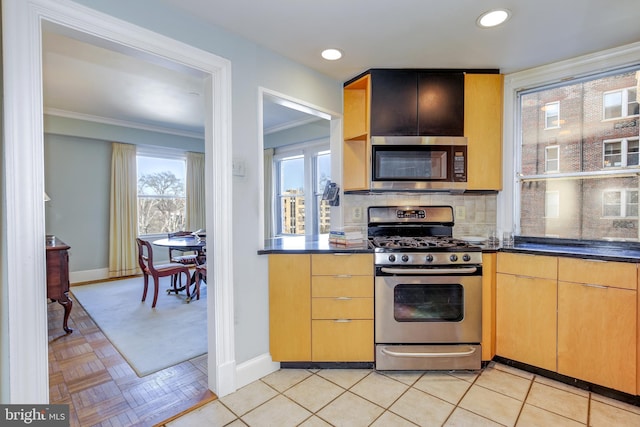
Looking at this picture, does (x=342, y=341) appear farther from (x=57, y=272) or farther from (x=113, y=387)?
(x=57, y=272)

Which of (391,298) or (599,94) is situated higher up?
(599,94)

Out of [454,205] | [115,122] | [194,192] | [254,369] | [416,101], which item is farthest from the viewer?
[194,192]

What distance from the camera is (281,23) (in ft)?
6.05

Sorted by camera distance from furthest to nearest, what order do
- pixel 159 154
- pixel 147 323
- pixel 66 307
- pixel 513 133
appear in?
pixel 159 154 → pixel 147 323 → pixel 66 307 → pixel 513 133

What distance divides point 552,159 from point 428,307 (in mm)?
1677

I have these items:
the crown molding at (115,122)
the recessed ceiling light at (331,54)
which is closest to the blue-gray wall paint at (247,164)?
the recessed ceiling light at (331,54)

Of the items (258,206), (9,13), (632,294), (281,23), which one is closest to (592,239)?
(632,294)

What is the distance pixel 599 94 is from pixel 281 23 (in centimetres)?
249

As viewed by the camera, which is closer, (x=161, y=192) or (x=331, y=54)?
(x=331, y=54)

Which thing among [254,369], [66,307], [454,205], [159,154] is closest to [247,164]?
[254,369]

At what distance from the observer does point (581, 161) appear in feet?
7.72

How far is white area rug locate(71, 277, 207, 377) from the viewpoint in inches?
95.7

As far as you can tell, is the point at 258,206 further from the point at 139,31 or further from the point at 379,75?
the point at 379,75

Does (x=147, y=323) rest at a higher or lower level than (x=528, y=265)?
lower
